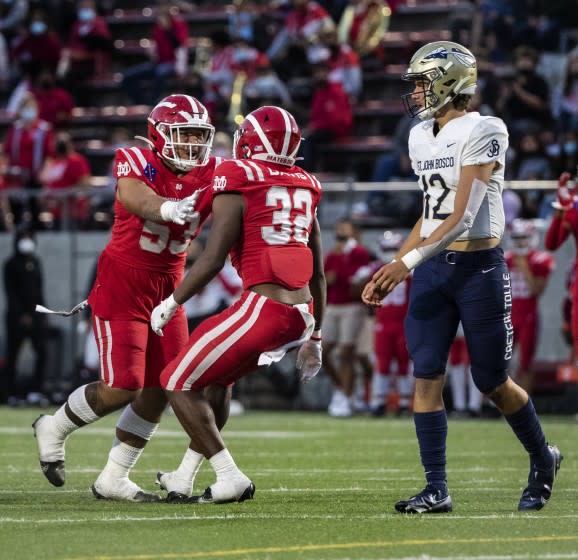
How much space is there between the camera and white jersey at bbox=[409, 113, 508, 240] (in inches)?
243

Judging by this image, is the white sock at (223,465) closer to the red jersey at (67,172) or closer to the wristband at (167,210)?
the wristband at (167,210)

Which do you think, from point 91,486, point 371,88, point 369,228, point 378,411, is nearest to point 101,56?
A: point 371,88

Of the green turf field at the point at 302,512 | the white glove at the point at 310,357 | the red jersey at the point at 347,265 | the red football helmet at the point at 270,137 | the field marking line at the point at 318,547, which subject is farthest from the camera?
the red jersey at the point at 347,265

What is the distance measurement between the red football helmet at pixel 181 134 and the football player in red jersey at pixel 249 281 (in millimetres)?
357

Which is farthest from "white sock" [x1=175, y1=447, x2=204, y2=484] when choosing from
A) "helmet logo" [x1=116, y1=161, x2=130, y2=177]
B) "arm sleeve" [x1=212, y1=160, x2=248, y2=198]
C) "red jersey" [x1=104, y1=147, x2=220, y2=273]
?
"helmet logo" [x1=116, y1=161, x2=130, y2=177]

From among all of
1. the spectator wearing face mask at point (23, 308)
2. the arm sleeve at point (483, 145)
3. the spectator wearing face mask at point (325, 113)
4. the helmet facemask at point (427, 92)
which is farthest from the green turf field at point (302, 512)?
the spectator wearing face mask at point (325, 113)

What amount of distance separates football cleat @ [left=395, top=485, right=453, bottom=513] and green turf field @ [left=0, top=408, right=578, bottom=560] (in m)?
0.07

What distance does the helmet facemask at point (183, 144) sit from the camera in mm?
6789

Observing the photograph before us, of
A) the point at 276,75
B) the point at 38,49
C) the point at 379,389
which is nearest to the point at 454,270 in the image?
the point at 379,389

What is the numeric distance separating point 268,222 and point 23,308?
10160 mm

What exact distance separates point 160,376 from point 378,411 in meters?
8.36

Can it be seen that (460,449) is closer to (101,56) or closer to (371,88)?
(371,88)

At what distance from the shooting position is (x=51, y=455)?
6.87 metres

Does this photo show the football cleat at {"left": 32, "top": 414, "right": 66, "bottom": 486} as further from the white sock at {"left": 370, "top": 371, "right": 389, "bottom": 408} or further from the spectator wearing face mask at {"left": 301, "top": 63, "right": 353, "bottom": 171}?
the spectator wearing face mask at {"left": 301, "top": 63, "right": 353, "bottom": 171}
